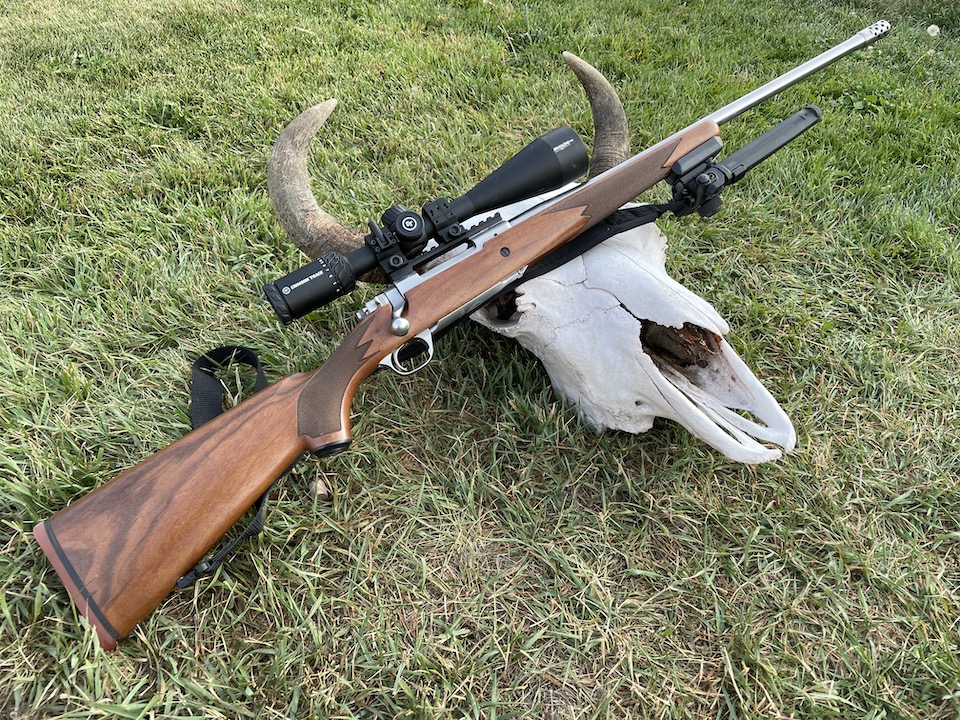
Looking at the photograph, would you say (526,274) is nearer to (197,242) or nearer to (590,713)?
(590,713)

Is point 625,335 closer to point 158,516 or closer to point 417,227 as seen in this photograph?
point 417,227

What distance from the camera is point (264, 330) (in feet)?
10.3

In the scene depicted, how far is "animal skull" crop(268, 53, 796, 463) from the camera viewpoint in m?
2.33

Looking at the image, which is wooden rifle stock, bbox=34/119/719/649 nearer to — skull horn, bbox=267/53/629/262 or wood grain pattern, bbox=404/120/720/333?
wood grain pattern, bbox=404/120/720/333

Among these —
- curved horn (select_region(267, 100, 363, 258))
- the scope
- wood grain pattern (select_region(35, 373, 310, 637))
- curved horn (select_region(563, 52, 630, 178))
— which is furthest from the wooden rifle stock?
curved horn (select_region(267, 100, 363, 258))

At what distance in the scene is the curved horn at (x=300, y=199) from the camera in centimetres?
264

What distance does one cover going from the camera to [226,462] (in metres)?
2.14

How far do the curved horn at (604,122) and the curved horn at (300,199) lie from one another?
121 cm

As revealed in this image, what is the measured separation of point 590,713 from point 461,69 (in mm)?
4654

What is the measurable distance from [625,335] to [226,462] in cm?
161

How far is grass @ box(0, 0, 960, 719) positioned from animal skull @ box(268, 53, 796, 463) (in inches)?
11.3

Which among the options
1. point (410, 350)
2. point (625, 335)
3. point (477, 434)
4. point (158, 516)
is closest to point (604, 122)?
point (625, 335)

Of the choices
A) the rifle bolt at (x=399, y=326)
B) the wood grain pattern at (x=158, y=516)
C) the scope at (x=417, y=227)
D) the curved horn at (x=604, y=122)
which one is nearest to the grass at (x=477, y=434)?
the wood grain pattern at (x=158, y=516)

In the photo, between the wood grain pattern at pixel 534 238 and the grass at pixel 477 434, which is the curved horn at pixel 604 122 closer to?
the wood grain pattern at pixel 534 238
